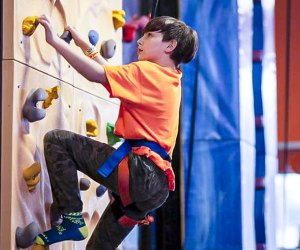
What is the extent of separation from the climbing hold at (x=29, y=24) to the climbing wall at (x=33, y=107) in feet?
0.04

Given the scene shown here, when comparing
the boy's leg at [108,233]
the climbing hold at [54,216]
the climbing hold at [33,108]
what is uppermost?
the climbing hold at [33,108]

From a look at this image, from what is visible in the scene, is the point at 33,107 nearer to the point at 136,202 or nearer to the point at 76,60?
the point at 76,60

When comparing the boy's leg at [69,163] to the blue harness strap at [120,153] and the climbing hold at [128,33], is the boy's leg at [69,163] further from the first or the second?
the climbing hold at [128,33]

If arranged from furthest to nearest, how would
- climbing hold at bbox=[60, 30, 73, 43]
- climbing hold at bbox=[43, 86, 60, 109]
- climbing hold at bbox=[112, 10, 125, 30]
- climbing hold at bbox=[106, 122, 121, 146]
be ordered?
climbing hold at bbox=[112, 10, 125, 30]
climbing hold at bbox=[106, 122, 121, 146]
climbing hold at bbox=[60, 30, 73, 43]
climbing hold at bbox=[43, 86, 60, 109]

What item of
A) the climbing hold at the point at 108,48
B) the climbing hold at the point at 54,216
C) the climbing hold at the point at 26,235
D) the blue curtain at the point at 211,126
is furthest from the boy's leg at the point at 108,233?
the blue curtain at the point at 211,126

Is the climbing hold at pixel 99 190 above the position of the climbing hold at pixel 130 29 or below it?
below

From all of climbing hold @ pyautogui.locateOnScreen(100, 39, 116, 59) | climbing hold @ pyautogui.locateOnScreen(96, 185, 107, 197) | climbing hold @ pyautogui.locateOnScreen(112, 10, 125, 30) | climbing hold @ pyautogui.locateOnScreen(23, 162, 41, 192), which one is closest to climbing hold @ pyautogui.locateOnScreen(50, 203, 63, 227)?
climbing hold @ pyautogui.locateOnScreen(23, 162, 41, 192)

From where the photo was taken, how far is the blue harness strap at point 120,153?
5.12ft

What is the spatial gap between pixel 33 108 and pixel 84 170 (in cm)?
21

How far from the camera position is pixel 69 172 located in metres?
1.57

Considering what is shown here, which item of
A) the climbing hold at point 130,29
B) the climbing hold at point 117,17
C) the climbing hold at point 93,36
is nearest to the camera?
the climbing hold at point 93,36

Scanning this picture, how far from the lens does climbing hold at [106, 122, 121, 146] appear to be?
2059 millimetres

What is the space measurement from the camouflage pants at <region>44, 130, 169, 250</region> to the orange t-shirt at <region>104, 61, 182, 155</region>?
72 millimetres

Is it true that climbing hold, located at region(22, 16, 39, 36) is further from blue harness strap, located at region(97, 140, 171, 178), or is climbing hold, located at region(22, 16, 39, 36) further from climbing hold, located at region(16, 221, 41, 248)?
climbing hold, located at region(16, 221, 41, 248)
